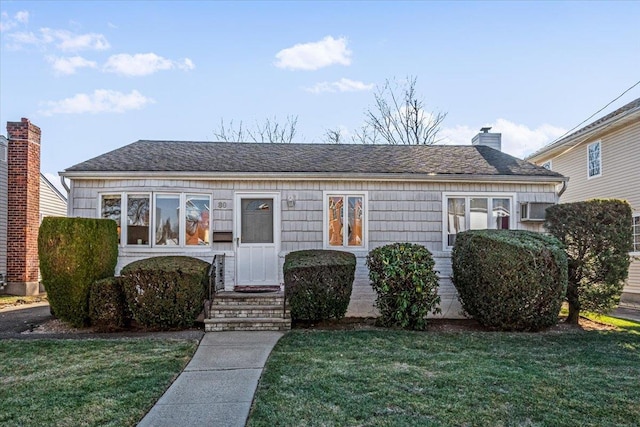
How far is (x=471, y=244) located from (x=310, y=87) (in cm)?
1374

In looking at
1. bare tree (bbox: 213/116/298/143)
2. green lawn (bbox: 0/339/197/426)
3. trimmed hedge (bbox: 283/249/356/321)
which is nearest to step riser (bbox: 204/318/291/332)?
trimmed hedge (bbox: 283/249/356/321)

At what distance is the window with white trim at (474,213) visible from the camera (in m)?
9.30

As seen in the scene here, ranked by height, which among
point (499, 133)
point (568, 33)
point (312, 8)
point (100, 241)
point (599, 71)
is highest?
point (312, 8)

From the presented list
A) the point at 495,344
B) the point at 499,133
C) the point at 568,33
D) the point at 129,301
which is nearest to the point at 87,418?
the point at 129,301

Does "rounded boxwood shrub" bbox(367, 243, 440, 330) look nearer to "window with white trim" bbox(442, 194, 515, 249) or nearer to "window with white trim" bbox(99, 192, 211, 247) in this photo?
"window with white trim" bbox(442, 194, 515, 249)

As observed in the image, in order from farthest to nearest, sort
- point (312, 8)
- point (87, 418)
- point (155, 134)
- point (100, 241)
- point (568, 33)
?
point (155, 134) → point (312, 8) → point (568, 33) → point (100, 241) → point (87, 418)

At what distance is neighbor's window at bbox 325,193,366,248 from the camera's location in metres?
9.14

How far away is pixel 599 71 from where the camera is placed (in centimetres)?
1216

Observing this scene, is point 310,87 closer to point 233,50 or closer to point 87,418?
point 233,50

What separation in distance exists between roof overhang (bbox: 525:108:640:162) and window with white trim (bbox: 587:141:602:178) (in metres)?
0.26

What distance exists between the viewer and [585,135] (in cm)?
1355

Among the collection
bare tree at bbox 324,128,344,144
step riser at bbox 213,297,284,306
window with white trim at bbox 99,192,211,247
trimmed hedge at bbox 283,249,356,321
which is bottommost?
step riser at bbox 213,297,284,306

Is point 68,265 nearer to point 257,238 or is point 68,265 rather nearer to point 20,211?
point 257,238

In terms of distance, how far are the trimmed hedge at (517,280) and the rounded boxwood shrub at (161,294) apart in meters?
4.75
